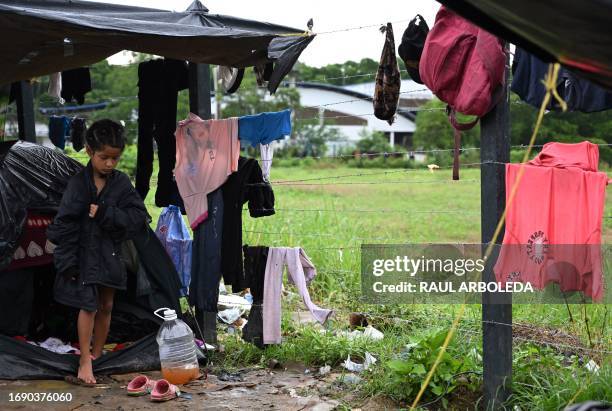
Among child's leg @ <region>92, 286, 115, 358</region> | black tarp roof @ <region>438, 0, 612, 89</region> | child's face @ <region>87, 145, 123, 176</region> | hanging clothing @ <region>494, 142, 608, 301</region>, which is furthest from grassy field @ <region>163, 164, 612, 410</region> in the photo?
black tarp roof @ <region>438, 0, 612, 89</region>

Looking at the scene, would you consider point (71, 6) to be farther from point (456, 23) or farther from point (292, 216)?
point (292, 216)

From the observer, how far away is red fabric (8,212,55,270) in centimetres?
557

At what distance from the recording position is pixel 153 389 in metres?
4.82

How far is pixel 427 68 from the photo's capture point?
4.06m

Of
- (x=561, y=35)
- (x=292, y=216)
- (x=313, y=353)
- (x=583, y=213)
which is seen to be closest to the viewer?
(x=561, y=35)

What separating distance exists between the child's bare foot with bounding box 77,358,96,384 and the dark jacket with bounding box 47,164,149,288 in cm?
58

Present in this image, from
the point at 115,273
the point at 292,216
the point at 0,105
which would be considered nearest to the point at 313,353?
the point at 115,273

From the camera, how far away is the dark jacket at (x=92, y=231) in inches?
194

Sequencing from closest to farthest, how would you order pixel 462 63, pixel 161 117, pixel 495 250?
1. pixel 462 63
2. pixel 495 250
3. pixel 161 117

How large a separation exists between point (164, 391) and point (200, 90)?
241 cm

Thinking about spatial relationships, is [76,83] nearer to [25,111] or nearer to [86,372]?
[25,111]

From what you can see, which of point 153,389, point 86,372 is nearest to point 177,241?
point 86,372

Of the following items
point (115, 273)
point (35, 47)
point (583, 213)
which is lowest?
point (115, 273)

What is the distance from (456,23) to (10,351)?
3.72m
